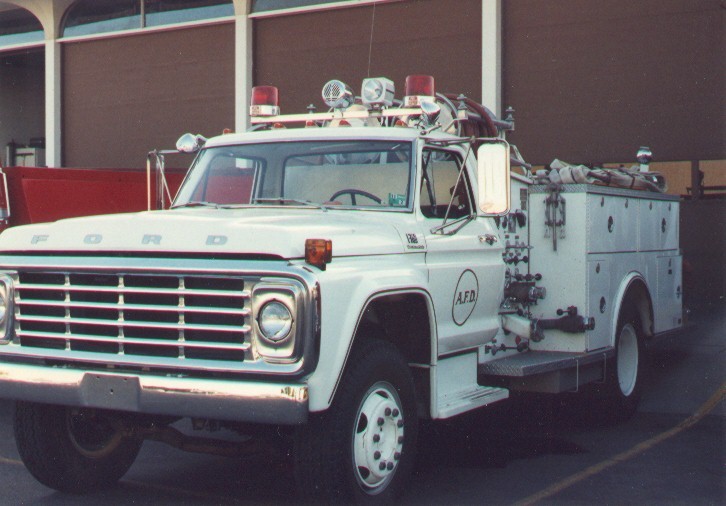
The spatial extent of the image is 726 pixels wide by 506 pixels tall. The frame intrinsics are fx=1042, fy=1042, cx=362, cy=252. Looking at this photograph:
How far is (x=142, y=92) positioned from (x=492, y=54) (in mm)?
7256

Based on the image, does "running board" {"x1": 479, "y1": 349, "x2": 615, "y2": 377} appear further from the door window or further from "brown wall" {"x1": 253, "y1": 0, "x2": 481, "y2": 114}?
"brown wall" {"x1": 253, "y1": 0, "x2": 481, "y2": 114}

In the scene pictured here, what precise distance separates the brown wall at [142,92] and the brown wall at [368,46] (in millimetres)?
975

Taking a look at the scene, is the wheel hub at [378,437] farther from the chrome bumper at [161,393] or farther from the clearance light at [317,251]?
the clearance light at [317,251]

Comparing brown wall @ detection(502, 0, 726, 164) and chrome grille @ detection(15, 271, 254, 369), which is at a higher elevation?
brown wall @ detection(502, 0, 726, 164)

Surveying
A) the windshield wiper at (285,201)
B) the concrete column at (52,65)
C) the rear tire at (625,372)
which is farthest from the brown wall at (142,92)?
the windshield wiper at (285,201)

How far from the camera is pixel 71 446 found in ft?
19.1

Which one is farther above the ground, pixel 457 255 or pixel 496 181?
pixel 496 181

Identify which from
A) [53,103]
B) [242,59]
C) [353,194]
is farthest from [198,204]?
[53,103]

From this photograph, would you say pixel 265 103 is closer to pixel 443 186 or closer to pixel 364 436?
pixel 443 186

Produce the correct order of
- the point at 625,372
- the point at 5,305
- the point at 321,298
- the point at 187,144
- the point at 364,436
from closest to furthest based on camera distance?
the point at 321,298 < the point at 364,436 < the point at 5,305 < the point at 187,144 < the point at 625,372

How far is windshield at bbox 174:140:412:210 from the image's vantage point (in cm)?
618

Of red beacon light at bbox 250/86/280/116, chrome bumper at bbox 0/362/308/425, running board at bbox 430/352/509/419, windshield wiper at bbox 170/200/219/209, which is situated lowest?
running board at bbox 430/352/509/419

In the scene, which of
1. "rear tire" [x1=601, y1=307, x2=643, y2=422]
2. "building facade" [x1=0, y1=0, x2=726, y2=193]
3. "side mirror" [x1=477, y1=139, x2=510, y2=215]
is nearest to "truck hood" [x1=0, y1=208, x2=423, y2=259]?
"side mirror" [x1=477, y1=139, x2=510, y2=215]

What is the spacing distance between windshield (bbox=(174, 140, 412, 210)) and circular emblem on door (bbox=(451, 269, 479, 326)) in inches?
23.6
